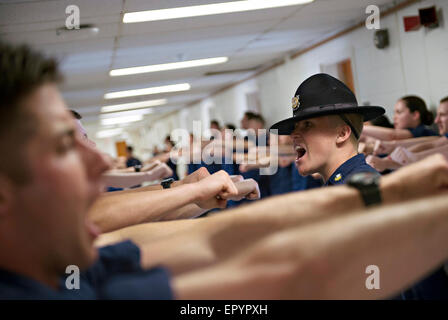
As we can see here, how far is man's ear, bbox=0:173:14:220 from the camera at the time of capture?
70 centimetres

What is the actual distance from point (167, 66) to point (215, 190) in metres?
7.44

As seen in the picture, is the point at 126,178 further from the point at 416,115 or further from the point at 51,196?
the point at 51,196

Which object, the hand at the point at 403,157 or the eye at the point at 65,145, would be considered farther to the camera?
the hand at the point at 403,157

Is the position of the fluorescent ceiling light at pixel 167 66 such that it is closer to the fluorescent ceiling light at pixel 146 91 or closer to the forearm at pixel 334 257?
the fluorescent ceiling light at pixel 146 91

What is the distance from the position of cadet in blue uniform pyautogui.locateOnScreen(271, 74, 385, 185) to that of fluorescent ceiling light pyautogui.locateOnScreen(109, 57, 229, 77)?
21.4ft

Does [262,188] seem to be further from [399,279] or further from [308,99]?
[399,279]

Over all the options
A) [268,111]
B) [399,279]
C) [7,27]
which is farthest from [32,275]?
[268,111]

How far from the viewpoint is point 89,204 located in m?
0.79

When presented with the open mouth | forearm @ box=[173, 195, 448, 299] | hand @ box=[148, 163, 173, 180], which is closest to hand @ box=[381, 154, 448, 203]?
forearm @ box=[173, 195, 448, 299]

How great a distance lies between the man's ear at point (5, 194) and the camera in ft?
2.30

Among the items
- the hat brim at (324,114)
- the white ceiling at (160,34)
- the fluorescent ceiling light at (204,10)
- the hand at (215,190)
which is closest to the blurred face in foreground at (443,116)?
the white ceiling at (160,34)

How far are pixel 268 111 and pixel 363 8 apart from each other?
4.92 meters

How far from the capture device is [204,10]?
546 centimetres

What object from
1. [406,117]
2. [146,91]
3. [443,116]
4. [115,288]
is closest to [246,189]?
[115,288]
